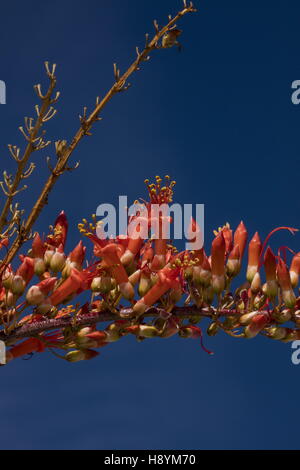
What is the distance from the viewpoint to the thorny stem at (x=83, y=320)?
442 centimetres

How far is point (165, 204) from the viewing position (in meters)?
5.20

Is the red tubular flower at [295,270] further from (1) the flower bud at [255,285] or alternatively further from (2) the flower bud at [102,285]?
(2) the flower bud at [102,285]

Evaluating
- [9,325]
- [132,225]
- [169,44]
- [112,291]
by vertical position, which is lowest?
[9,325]

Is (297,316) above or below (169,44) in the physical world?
below

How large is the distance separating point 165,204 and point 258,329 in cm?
132

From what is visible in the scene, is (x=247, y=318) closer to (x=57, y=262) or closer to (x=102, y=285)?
(x=102, y=285)

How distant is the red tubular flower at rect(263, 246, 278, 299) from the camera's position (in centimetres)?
473

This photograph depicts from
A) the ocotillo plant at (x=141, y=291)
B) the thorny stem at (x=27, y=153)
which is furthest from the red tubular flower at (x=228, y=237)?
the thorny stem at (x=27, y=153)

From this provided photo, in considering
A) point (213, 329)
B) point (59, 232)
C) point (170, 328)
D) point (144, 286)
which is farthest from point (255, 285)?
point (59, 232)

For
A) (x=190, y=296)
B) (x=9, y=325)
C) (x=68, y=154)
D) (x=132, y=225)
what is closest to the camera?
(x=68, y=154)

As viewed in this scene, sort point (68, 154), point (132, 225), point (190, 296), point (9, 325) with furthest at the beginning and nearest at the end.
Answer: point (132, 225) < point (190, 296) < point (9, 325) < point (68, 154)

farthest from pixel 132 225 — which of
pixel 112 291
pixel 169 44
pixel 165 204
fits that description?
pixel 169 44

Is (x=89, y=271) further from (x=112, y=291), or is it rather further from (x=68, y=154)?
(x=68, y=154)

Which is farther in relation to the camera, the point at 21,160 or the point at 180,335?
the point at 180,335
